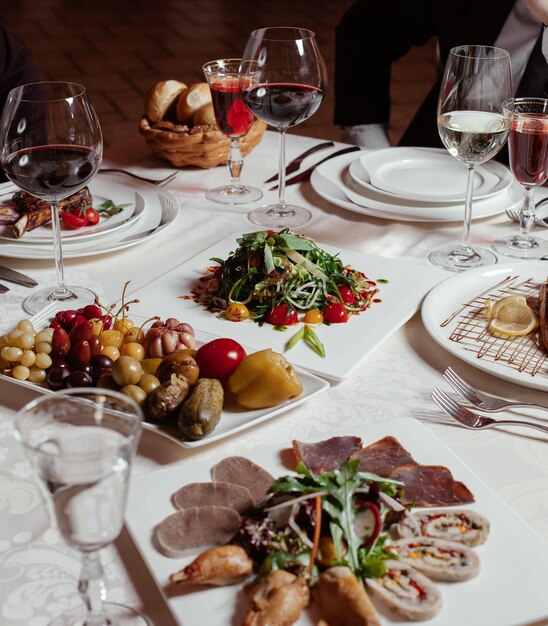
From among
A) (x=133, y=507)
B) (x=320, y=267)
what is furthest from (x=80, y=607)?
(x=320, y=267)

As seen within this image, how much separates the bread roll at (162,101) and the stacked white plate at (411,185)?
1.21 ft

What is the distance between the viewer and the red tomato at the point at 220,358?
1.09 m

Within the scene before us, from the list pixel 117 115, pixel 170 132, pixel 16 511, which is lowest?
pixel 117 115

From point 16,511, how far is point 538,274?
37.1 inches

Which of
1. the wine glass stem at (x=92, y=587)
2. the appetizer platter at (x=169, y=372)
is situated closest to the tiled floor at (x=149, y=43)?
the appetizer platter at (x=169, y=372)

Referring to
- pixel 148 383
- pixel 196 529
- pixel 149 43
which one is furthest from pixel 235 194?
pixel 149 43

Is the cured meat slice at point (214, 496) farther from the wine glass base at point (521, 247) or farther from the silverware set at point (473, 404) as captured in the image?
the wine glass base at point (521, 247)

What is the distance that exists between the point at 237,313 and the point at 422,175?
2.42 ft

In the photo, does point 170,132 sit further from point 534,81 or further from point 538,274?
point 534,81

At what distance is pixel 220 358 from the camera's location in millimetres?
1089

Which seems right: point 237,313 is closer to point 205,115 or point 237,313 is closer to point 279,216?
point 279,216

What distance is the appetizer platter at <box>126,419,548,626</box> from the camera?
74cm

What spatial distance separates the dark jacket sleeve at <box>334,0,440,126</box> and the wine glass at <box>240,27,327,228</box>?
1.31 meters

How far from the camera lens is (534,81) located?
229 cm
